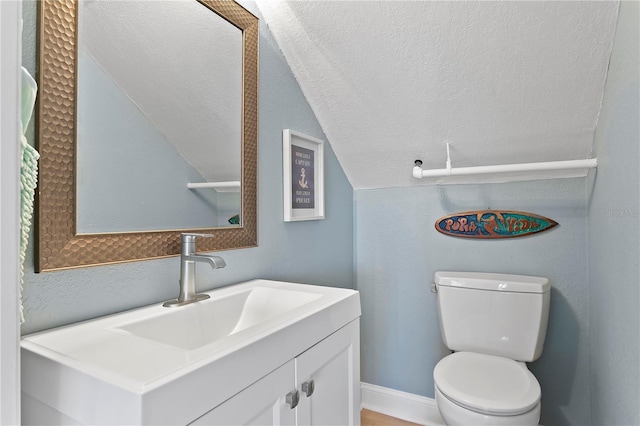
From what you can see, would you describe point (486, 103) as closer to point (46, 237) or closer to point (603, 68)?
point (603, 68)

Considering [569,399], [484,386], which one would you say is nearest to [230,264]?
[484,386]

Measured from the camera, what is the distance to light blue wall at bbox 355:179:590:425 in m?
1.73

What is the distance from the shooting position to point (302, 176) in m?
1.69

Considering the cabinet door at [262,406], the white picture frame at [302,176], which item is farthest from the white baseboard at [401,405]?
the cabinet door at [262,406]

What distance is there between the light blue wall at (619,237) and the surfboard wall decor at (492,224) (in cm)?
27

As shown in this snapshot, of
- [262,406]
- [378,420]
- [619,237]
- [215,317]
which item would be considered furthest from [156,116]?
[378,420]

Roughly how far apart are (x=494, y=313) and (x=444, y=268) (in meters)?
0.36

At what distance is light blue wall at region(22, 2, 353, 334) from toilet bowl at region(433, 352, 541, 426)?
0.72 metres

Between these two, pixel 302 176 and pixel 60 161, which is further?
pixel 302 176

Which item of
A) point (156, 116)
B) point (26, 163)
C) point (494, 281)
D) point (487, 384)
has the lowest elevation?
point (487, 384)

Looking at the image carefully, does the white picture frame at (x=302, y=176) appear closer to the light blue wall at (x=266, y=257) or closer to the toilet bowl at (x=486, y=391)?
the light blue wall at (x=266, y=257)

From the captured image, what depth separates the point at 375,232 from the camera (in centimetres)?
217

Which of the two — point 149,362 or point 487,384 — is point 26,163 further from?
point 487,384

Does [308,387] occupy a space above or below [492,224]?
below
